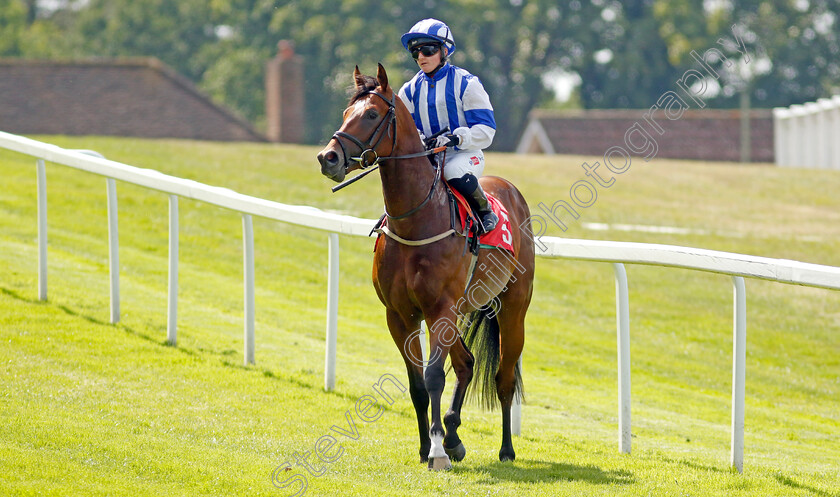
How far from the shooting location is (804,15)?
45.3 metres

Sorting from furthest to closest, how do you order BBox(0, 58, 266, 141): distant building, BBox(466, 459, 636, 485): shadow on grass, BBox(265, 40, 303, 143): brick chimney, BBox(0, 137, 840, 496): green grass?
BBox(0, 58, 266, 141): distant building → BBox(265, 40, 303, 143): brick chimney → BBox(466, 459, 636, 485): shadow on grass → BBox(0, 137, 840, 496): green grass

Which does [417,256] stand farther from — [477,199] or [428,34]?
[428,34]

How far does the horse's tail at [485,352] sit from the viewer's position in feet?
19.5

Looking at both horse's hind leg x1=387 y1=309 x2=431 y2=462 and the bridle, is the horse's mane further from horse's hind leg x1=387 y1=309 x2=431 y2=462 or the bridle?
horse's hind leg x1=387 y1=309 x2=431 y2=462

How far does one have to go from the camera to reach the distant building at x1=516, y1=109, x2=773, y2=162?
39.3m

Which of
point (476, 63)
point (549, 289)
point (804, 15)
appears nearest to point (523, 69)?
point (476, 63)

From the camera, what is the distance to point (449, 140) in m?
5.32

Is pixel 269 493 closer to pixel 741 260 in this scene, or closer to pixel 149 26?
pixel 741 260

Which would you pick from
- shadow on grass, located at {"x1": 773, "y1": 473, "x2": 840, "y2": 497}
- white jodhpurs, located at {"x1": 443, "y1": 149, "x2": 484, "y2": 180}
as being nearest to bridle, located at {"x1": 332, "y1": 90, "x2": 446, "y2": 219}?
white jodhpurs, located at {"x1": 443, "y1": 149, "x2": 484, "y2": 180}

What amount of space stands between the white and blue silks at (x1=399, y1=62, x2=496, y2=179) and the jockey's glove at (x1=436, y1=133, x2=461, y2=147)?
0.02m

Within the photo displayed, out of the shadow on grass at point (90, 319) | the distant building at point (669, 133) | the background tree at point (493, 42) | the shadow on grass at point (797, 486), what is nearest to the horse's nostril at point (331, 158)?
the shadow on grass at point (797, 486)

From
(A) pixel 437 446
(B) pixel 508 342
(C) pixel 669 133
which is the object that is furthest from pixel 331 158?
(C) pixel 669 133

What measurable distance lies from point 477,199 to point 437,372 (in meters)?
0.98

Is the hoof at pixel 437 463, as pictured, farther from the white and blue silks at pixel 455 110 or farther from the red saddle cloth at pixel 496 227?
the white and blue silks at pixel 455 110
